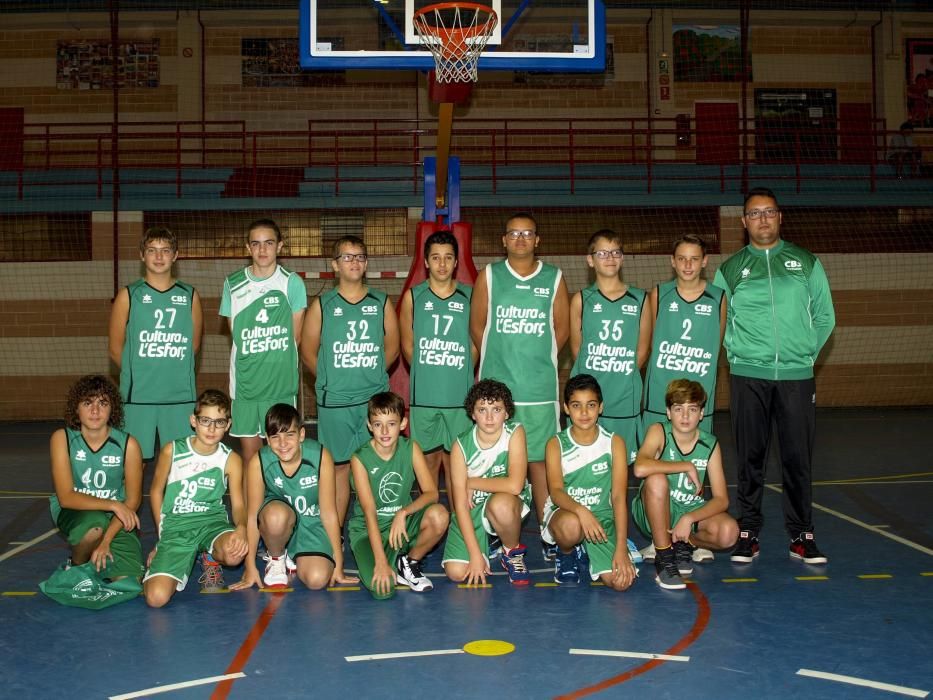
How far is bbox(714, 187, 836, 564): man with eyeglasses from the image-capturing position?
225 inches

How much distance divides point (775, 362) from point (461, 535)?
215 centimetres

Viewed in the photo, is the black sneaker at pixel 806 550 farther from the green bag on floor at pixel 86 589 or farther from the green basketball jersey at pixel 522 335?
the green bag on floor at pixel 86 589

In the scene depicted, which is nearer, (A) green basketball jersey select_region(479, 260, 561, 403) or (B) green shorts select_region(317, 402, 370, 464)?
(A) green basketball jersey select_region(479, 260, 561, 403)

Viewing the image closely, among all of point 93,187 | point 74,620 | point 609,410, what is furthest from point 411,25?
point 93,187

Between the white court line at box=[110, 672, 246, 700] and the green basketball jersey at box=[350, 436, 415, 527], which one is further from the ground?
the green basketball jersey at box=[350, 436, 415, 527]

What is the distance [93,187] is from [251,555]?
467 inches

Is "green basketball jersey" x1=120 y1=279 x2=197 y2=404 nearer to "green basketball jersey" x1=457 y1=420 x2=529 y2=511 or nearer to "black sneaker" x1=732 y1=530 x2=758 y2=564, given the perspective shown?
"green basketball jersey" x1=457 y1=420 x2=529 y2=511

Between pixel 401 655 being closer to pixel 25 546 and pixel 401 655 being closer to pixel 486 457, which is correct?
pixel 486 457

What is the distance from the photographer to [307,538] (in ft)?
17.5

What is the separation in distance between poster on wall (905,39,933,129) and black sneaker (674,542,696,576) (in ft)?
51.1

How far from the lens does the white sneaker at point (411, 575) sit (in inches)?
203

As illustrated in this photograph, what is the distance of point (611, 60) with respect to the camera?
18141 millimetres

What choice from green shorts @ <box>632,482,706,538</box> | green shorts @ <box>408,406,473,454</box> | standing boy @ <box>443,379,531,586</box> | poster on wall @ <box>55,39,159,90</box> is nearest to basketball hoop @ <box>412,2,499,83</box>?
green shorts @ <box>408,406,473,454</box>

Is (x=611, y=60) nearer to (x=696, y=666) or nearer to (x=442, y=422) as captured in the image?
(x=442, y=422)
